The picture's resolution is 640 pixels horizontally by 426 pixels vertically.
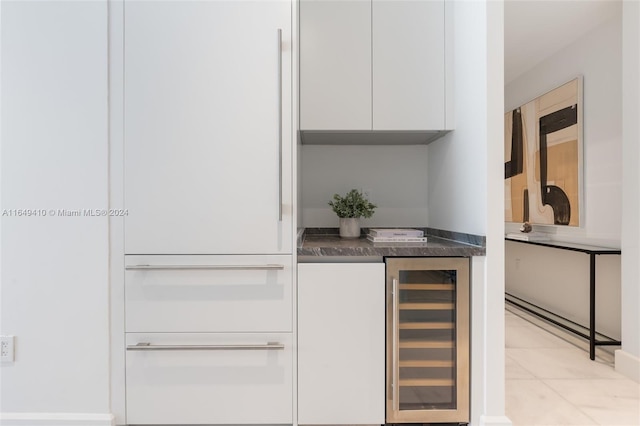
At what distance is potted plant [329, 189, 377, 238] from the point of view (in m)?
2.13

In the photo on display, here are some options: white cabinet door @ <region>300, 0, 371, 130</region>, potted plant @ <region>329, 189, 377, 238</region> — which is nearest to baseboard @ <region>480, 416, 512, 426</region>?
potted plant @ <region>329, 189, 377, 238</region>

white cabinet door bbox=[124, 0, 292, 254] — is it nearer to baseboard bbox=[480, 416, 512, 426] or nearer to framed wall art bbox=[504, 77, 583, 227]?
baseboard bbox=[480, 416, 512, 426]

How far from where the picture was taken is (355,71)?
75.8 inches

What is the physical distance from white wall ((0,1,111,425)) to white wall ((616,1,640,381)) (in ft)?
9.75

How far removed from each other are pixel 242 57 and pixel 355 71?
2.15 feet

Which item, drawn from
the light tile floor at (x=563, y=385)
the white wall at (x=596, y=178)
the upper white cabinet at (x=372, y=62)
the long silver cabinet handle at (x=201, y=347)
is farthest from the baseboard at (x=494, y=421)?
the white wall at (x=596, y=178)

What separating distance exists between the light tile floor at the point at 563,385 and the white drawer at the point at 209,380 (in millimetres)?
1201

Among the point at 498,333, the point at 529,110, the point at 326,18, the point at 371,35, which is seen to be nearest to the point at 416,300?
the point at 498,333

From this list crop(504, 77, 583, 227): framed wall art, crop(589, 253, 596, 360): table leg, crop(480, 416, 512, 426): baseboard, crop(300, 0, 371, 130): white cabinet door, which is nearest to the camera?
crop(480, 416, 512, 426): baseboard

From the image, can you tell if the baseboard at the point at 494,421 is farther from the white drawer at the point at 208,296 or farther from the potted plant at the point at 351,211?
the potted plant at the point at 351,211

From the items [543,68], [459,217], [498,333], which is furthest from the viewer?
[543,68]

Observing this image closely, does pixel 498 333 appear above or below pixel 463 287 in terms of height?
below

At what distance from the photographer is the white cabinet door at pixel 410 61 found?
1.92m

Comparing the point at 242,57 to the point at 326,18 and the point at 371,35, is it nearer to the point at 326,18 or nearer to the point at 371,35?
the point at 326,18
